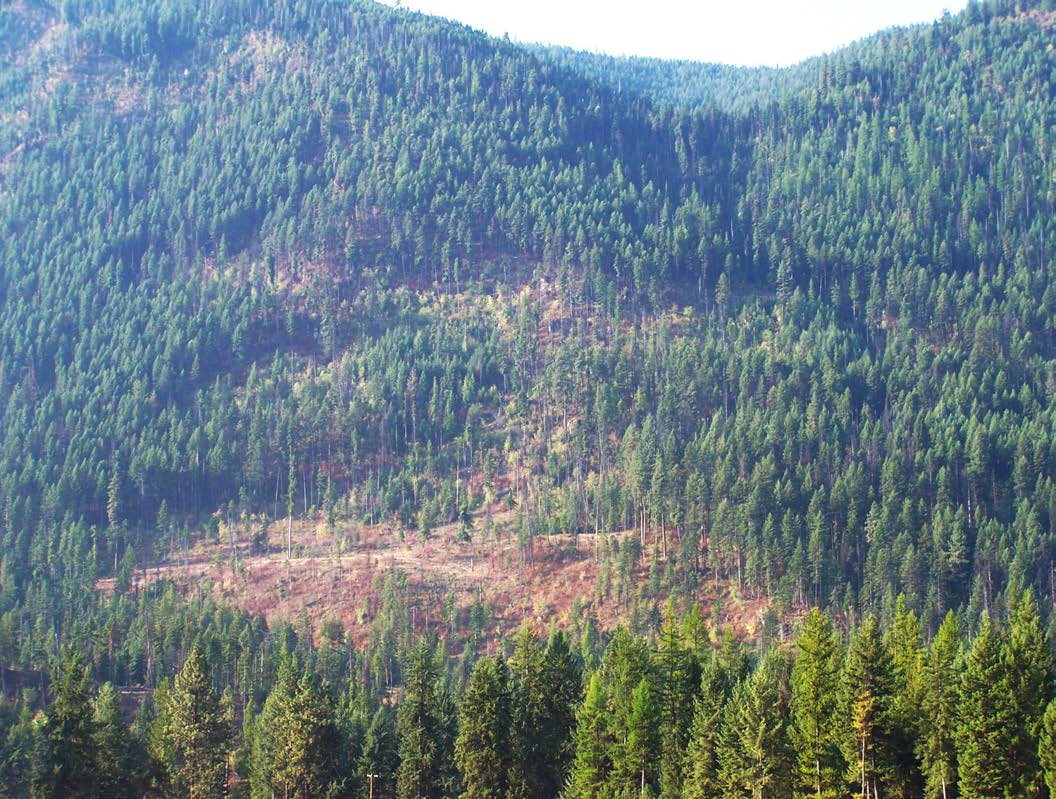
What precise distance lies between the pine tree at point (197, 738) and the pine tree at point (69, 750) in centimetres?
668

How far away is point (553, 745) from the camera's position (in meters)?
87.3

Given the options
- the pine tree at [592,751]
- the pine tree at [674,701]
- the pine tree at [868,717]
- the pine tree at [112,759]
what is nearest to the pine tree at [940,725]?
the pine tree at [868,717]

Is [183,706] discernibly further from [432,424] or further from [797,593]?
[432,424]

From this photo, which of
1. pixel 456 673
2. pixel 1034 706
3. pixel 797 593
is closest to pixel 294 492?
pixel 456 673

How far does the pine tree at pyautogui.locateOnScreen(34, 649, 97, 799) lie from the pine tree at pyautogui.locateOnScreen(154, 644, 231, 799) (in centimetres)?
668

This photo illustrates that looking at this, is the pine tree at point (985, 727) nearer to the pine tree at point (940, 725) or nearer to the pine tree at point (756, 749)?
the pine tree at point (940, 725)

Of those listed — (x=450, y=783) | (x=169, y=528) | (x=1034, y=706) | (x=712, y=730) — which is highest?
(x=1034, y=706)

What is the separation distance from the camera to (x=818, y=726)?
74375 millimetres

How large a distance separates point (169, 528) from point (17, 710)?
219 ft

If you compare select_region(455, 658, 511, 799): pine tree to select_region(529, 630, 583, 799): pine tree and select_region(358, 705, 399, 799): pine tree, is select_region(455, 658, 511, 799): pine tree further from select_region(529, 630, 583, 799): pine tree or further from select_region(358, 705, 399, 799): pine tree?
select_region(358, 705, 399, 799): pine tree

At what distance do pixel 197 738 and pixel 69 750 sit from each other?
29.7 feet

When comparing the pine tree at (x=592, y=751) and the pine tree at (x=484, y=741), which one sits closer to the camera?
the pine tree at (x=592, y=751)

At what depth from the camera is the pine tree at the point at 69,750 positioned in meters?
84.0

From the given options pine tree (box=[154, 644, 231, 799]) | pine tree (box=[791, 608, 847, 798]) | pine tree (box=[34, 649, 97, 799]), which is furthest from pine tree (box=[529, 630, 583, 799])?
pine tree (box=[34, 649, 97, 799])
